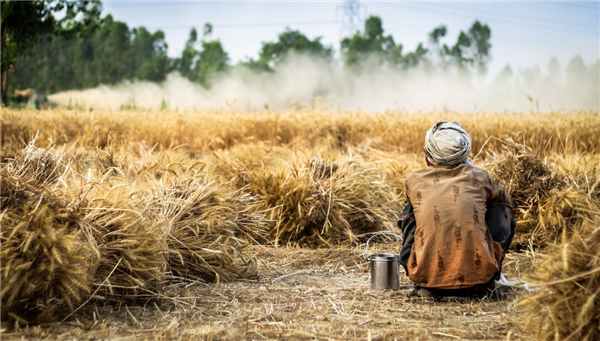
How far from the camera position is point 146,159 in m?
4.85

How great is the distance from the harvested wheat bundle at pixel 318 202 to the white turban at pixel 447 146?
1.79 meters

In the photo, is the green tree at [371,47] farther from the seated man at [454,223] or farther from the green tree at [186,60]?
the seated man at [454,223]

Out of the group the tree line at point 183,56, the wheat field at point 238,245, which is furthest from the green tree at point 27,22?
the tree line at point 183,56

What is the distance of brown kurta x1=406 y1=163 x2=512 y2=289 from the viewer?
3.16m

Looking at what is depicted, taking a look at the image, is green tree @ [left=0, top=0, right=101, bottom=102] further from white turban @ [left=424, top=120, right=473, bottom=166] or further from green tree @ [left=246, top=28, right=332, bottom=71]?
green tree @ [left=246, top=28, right=332, bottom=71]

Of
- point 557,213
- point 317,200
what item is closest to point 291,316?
point 317,200

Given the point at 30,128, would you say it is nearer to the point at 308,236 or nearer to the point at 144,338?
the point at 308,236

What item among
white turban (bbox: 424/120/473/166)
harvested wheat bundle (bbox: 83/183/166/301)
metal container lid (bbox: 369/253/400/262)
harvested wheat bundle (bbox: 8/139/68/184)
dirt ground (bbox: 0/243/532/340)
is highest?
white turban (bbox: 424/120/473/166)

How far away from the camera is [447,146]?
3.27 m

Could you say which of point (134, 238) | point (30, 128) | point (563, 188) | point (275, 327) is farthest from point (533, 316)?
point (30, 128)

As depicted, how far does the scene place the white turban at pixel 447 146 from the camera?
3.27m

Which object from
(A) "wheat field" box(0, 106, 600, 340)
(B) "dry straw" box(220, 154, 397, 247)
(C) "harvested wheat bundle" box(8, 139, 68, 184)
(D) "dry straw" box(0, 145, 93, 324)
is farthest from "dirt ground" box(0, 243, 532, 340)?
(B) "dry straw" box(220, 154, 397, 247)

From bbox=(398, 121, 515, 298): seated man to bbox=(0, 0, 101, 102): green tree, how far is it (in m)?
14.7

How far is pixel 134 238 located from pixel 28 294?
610 mm
